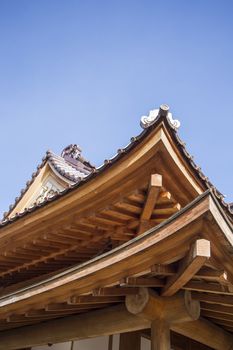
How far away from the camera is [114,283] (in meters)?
3.33

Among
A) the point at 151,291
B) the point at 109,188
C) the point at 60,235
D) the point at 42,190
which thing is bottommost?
the point at 151,291

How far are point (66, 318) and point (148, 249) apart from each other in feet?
6.19

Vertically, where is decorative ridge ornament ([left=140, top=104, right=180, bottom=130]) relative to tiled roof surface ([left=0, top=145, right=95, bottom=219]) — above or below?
below

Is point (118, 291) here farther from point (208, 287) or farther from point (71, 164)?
point (71, 164)

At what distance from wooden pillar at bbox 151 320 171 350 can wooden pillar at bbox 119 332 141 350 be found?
1.56 metres

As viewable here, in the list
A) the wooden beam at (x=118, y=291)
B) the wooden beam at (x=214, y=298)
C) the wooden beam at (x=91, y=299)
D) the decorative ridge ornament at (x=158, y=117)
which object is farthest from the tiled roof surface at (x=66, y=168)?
the wooden beam at (x=214, y=298)

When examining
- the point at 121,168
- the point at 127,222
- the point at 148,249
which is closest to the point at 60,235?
the point at 127,222

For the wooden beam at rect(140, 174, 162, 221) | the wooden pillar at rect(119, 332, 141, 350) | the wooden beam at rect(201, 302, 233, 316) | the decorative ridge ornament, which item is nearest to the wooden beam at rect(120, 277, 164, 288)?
the wooden beam at rect(201, 302, 233, 316)

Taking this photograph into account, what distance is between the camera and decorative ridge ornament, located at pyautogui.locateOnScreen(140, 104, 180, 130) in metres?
4.03

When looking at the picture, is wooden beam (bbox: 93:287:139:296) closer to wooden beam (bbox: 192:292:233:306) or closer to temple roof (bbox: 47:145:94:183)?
wooden beam (bbox: 192:292:233:306)

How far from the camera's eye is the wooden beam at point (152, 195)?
439 cm

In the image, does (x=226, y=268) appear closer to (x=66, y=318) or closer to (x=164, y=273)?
(x=164, y=273)

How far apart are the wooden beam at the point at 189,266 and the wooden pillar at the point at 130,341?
1689 millimetres

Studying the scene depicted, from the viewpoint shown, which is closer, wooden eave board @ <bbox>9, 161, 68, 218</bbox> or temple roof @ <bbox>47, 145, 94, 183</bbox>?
temple roof @ <bbox>47, 145, 94, 183</bbox>
